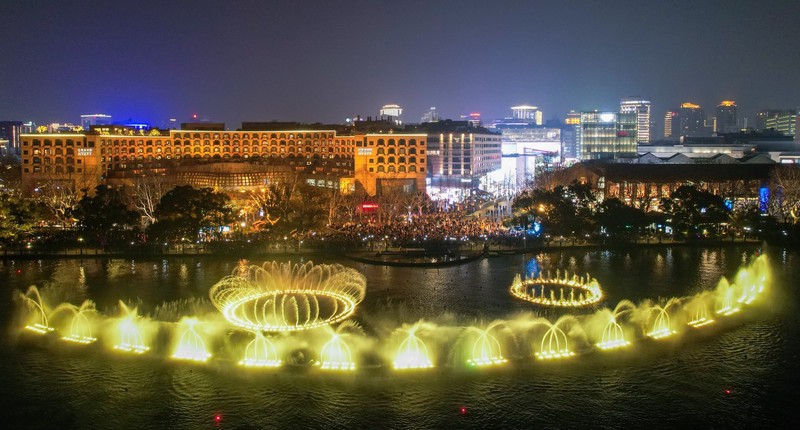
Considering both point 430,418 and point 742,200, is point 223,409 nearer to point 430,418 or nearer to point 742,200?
point 430,418

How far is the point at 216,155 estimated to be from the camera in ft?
275

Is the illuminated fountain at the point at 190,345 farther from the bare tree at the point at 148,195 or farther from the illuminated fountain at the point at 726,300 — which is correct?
the bare tree at the point at 148,195

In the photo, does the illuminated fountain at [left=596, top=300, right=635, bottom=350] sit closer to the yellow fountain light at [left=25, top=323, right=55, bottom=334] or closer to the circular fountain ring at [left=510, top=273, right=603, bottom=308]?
the circular fountain ring at [left=510, top=273, right=603, bottom=308]

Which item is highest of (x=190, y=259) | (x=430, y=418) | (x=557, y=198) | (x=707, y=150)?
(x=707, y=150)

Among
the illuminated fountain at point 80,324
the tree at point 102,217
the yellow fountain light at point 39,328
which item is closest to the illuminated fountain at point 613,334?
the illuminated fountain at point 80,324

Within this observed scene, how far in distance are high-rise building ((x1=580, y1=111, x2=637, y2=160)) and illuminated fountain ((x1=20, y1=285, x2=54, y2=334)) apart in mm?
100326

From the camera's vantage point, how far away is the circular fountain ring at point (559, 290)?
24.5m

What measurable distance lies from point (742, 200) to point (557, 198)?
70.6 ft

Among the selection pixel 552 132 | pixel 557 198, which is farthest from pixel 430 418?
pixel 552 132

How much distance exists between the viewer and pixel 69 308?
2258 cm

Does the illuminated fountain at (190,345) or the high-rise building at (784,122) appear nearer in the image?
the illuminated fountain at (190,345)

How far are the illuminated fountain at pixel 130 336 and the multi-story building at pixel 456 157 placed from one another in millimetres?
68187

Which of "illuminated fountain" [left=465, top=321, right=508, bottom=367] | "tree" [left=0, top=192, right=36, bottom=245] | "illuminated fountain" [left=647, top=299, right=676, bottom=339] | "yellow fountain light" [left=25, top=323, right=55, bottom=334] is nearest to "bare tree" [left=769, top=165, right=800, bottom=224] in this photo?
"illuminated fountain" [left=647, top=299, right=676, bottom=339]

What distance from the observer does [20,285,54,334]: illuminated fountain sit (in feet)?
68.2
